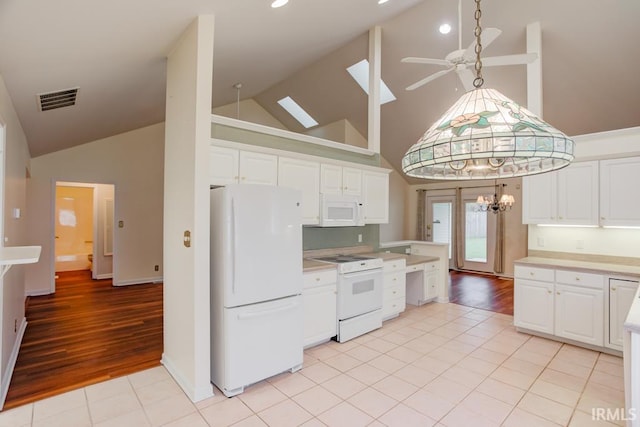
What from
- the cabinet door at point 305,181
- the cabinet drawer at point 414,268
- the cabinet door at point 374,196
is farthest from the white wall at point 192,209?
the cabinet drawer at point 414,268

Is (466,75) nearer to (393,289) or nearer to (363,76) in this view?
(393,289)

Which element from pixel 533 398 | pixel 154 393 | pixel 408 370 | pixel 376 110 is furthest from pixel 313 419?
pixel 376 110

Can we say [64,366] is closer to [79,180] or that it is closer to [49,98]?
[49,98]

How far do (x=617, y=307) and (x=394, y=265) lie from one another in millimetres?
2312

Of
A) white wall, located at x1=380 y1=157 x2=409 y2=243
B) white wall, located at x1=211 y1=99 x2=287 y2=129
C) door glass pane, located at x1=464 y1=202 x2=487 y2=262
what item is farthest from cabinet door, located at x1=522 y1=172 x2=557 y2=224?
white wall, located at x1=211 y1=99 x2=287 y2=129

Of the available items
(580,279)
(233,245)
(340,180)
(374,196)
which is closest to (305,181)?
(340,180)

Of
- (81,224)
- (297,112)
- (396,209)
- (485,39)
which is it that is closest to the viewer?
(485,39)

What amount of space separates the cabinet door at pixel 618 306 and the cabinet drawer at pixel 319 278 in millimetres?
2826

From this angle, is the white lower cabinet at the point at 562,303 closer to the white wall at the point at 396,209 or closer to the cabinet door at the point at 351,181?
the cabinet door at the point at 351,181

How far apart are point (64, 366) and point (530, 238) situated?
217 inches

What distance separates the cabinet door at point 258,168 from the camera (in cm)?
324

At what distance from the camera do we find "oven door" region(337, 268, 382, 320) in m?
3.67

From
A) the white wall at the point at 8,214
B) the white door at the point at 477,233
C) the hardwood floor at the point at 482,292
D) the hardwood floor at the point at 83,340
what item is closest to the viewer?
the white wall at the point at 8,214

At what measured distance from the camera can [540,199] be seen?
158 inches
